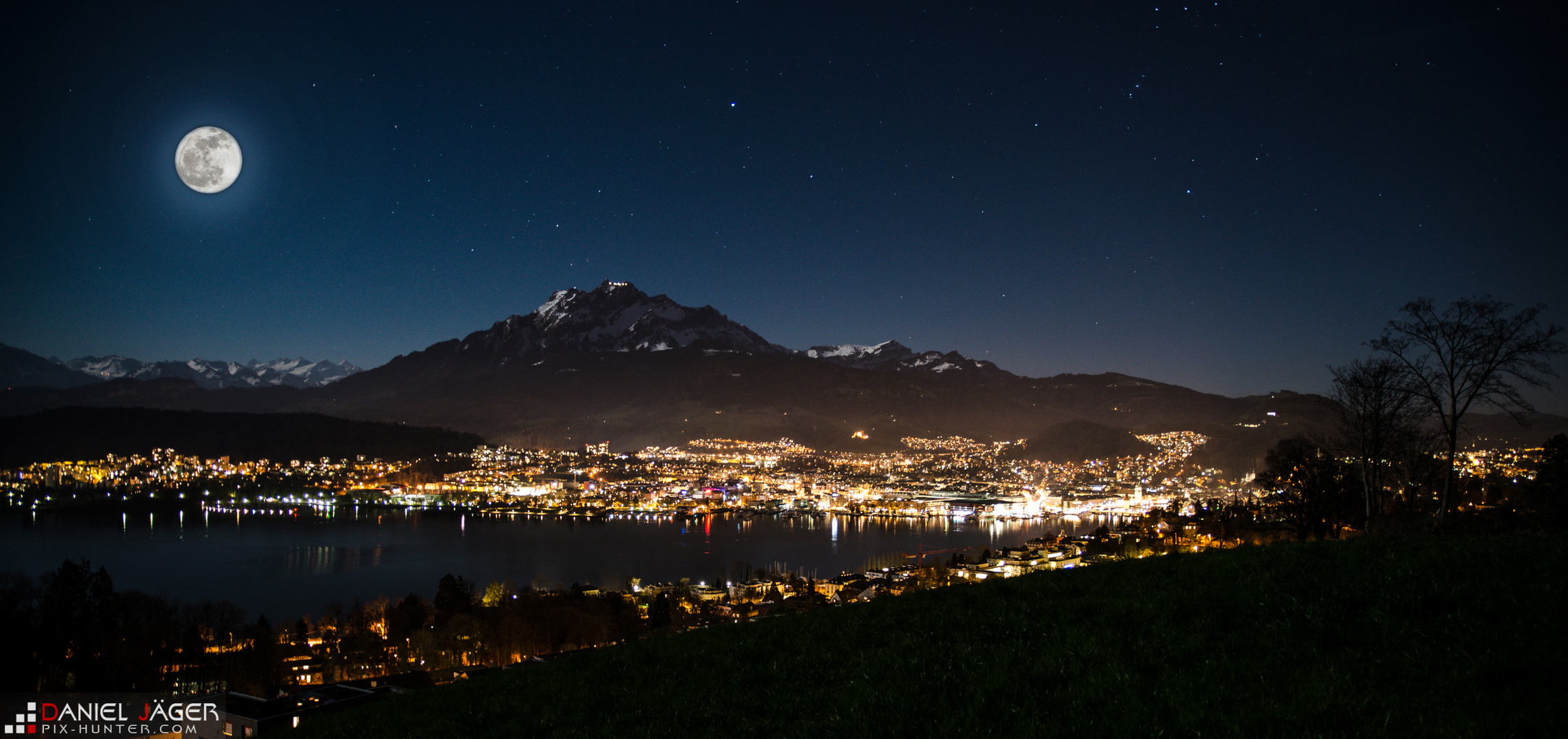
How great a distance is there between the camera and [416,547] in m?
65.6

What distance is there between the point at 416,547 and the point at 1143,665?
7021 cm

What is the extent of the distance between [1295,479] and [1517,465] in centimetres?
4335

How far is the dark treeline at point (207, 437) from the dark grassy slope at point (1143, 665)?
137 meters

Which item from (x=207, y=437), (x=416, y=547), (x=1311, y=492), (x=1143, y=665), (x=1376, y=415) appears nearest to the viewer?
(x=1143, y=665)

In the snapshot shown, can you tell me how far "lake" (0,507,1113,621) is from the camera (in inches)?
1934

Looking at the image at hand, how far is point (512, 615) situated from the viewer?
3053 cm

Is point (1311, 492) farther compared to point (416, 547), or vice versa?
point (416, 547)

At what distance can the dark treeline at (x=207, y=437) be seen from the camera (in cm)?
10981

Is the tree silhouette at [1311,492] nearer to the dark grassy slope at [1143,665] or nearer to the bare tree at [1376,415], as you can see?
the bare tree at [1376,415]

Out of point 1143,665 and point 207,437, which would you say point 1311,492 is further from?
point 207,437

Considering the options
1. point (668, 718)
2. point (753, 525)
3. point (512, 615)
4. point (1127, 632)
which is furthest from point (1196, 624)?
point (753, 525)

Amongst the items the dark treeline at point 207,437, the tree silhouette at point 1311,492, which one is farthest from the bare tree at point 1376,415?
the dark treeline at point 207,437

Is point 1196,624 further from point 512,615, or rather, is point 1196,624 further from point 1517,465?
point 1517,465

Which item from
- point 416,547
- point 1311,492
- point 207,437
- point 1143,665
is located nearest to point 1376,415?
point 1311,492
